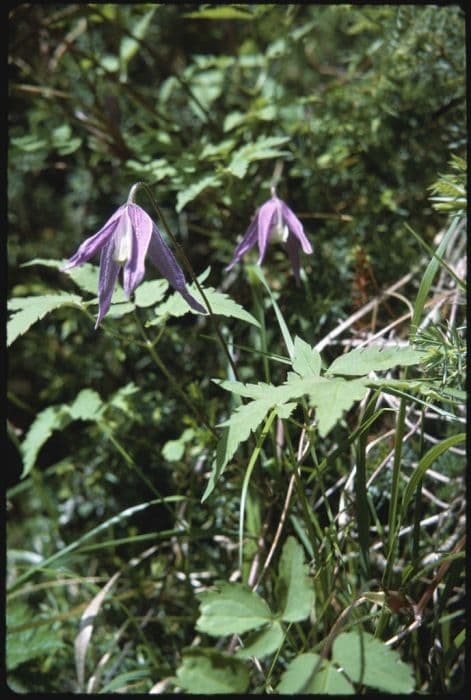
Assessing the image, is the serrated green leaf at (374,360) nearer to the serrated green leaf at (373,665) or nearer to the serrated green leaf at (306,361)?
the serrated green leaf at (306,361)

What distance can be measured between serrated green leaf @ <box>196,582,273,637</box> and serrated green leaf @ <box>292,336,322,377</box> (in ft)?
1.43

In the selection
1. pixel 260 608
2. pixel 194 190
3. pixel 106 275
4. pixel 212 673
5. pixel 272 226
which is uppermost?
pixel 194 190

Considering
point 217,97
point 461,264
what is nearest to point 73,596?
point 461,264

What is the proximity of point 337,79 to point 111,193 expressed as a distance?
111 centimetres

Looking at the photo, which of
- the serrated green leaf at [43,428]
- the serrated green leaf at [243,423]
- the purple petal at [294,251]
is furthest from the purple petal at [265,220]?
the serrated green leaf at [43,428]

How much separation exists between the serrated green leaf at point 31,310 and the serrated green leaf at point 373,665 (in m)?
0.95

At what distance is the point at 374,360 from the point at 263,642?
22.6 inches

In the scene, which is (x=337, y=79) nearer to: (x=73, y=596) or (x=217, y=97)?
(x=217, y=97)

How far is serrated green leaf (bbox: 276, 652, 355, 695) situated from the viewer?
1.07 metres

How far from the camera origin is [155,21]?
120 inches

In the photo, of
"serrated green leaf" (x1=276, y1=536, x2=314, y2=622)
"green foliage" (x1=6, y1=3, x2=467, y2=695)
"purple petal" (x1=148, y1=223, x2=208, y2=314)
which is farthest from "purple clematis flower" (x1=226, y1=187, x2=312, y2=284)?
"serrated green leaf" (x1=276, y1=536, x2=314, y2=622)

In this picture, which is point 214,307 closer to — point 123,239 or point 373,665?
point 123,239

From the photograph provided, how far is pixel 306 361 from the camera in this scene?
136 centimetres

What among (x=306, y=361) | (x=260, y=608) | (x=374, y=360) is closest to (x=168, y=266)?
(x=306, y=361)
